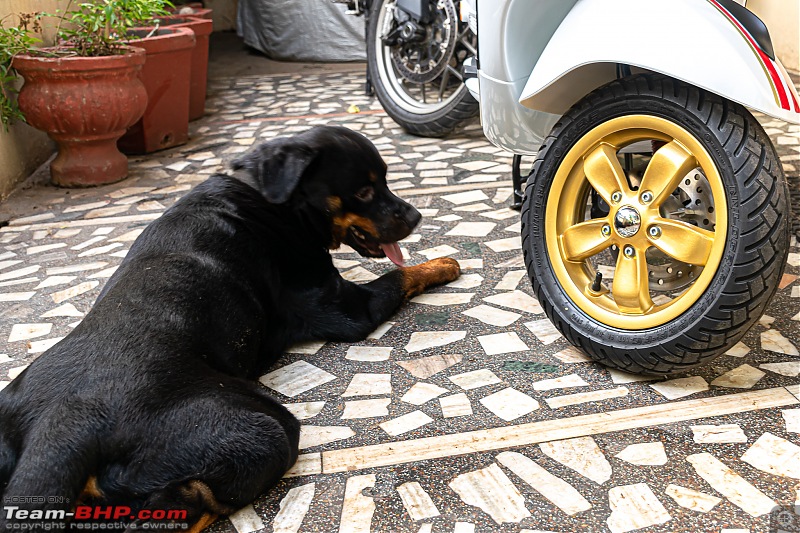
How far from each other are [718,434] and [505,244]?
1.82 metres

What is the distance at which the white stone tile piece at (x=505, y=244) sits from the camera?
396 cm

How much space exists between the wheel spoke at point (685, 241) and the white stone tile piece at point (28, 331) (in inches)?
97.7

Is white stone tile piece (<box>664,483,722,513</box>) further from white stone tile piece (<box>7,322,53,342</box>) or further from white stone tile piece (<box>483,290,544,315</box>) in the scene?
white stone tile piece (<box>7,322,53,342</box>)

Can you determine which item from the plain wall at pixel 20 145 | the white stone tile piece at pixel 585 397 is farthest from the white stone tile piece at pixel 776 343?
the plain wall at pixel 20 145

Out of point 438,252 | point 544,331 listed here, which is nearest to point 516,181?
point 438,252

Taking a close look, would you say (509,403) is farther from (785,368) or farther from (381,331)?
(785,368)

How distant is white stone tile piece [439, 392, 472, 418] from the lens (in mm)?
2598

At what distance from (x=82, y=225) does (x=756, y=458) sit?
12.8 feet

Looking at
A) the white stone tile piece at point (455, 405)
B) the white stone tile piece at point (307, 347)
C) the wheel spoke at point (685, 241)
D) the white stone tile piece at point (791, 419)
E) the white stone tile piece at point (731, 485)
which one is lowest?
the white stone tile piece at point (307, 347)

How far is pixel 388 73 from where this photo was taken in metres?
6.42

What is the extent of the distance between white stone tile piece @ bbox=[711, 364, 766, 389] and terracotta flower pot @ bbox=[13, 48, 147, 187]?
4280 millimetres

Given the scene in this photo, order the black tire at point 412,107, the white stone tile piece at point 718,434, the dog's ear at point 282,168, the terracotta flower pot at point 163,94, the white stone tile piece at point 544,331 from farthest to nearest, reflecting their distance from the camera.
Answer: the terracotta flower pot at point 163,94 → the black tire at point 412,107 → the white stone tile piece at point 544,331 → the dog's ear at point 282,168 → the white stone tile piece at point 718,434

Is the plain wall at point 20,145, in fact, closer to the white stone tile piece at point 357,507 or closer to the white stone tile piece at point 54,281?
the white stone tile piece at point 54,281

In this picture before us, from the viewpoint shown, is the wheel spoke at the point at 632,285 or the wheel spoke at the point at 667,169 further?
the wheel spoke at the point at 632,285
